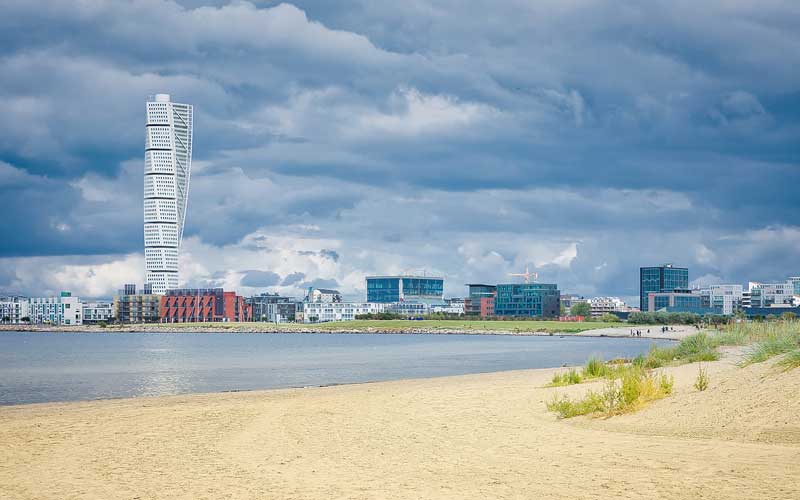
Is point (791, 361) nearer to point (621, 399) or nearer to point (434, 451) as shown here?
point (621, 399)

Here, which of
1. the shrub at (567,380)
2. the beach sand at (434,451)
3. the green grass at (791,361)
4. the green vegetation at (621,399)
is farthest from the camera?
the shrub at (567,380)

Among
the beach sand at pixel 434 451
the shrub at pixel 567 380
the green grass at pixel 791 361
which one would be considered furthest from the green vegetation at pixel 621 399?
the shrub at pixel 567 380

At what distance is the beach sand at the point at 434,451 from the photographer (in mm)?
11758

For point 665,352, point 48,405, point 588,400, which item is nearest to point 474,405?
point 588,400

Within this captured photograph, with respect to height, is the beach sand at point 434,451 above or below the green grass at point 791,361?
below

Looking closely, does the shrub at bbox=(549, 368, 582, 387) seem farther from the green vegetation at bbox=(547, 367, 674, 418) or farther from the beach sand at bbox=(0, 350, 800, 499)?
the green vegetation at bbox=(547, 367, 674, 418)

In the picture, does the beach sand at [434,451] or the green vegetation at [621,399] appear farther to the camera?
the green vegetation at [621,399]

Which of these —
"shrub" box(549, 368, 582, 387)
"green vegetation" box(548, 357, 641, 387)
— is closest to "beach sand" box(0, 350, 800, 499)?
"shrub" box(549, 368, 582, 387)

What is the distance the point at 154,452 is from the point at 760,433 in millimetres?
12178

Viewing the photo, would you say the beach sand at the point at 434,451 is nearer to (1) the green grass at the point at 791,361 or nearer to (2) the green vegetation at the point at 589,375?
(1) the green grass at the point at 791,361

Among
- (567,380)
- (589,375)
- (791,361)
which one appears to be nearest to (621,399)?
(791,361)

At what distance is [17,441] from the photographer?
62.1 feet

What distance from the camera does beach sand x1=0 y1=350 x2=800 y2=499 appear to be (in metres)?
11.8

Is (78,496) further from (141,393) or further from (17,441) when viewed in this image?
(141,393)
